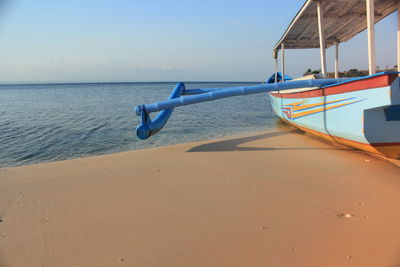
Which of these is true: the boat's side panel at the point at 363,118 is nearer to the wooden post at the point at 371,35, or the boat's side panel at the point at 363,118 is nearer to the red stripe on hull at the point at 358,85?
the red stripe on hull at the point at 358,85

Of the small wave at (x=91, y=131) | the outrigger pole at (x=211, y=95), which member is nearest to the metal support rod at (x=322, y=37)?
the outrigger pole at (x=211, y=95)

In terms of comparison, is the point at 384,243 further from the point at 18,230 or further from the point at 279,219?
the point at 18,230

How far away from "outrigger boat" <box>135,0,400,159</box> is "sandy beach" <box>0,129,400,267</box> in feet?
1.78

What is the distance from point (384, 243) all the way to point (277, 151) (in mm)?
3473

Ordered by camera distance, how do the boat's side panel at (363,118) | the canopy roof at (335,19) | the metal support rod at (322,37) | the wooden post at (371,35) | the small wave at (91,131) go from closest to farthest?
the boat's side panel at (363,118) → the wooden post at (371,35) → the metal support rod at (322,37) → the canopy roof at (335,19) → the small wave at (91,131)

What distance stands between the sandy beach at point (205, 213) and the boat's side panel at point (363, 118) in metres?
0.36

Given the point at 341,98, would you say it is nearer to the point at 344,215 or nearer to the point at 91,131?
the point at 344,215

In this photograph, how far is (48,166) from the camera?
5.04 metres

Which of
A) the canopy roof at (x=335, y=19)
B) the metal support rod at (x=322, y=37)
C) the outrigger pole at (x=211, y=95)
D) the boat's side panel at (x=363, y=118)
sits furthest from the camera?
the canopy roof at (x=335, y=19)

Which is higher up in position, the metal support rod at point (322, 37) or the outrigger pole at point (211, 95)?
the metal support rod at point (322, 37)

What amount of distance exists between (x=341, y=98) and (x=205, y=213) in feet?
12.2

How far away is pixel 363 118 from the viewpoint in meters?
4.39

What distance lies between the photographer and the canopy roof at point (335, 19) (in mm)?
6320

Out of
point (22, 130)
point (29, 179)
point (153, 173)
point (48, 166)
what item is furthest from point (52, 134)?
point (153, 173)
